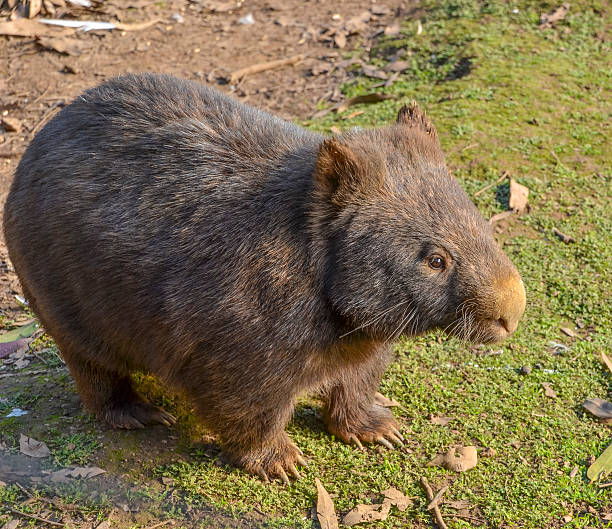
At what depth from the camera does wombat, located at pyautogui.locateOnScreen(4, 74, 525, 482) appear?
4.04m

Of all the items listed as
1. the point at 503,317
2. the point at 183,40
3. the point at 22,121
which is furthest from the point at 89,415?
the point at 183,40

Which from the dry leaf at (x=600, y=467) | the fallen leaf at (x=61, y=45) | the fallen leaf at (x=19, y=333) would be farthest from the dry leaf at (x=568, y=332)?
the fallen leaf at (x=61, y=45)

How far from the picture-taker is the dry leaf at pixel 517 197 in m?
6.94

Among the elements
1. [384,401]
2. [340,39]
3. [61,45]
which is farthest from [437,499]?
[61,45]

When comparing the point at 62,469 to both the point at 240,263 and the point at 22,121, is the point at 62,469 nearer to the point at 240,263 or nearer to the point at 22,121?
the point at 240,263

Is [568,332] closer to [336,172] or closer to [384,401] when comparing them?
[384,401]

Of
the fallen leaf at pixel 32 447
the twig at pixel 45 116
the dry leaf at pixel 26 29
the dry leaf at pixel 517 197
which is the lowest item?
the fallen leaf at pixel 32 447

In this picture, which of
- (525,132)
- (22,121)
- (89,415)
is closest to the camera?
(89,415)

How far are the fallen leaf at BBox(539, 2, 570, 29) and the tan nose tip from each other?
261 inches

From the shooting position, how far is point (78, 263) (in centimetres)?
463

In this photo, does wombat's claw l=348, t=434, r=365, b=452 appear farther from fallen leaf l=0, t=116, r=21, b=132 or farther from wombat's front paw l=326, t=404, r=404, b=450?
fallen leaf l=0, t=116, r=21, b=132

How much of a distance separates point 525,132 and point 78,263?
4936 millimetres

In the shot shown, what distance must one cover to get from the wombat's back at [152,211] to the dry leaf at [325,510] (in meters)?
1.18

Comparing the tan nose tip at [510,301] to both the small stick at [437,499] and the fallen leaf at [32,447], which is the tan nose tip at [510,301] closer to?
the small stick at [437,499]
